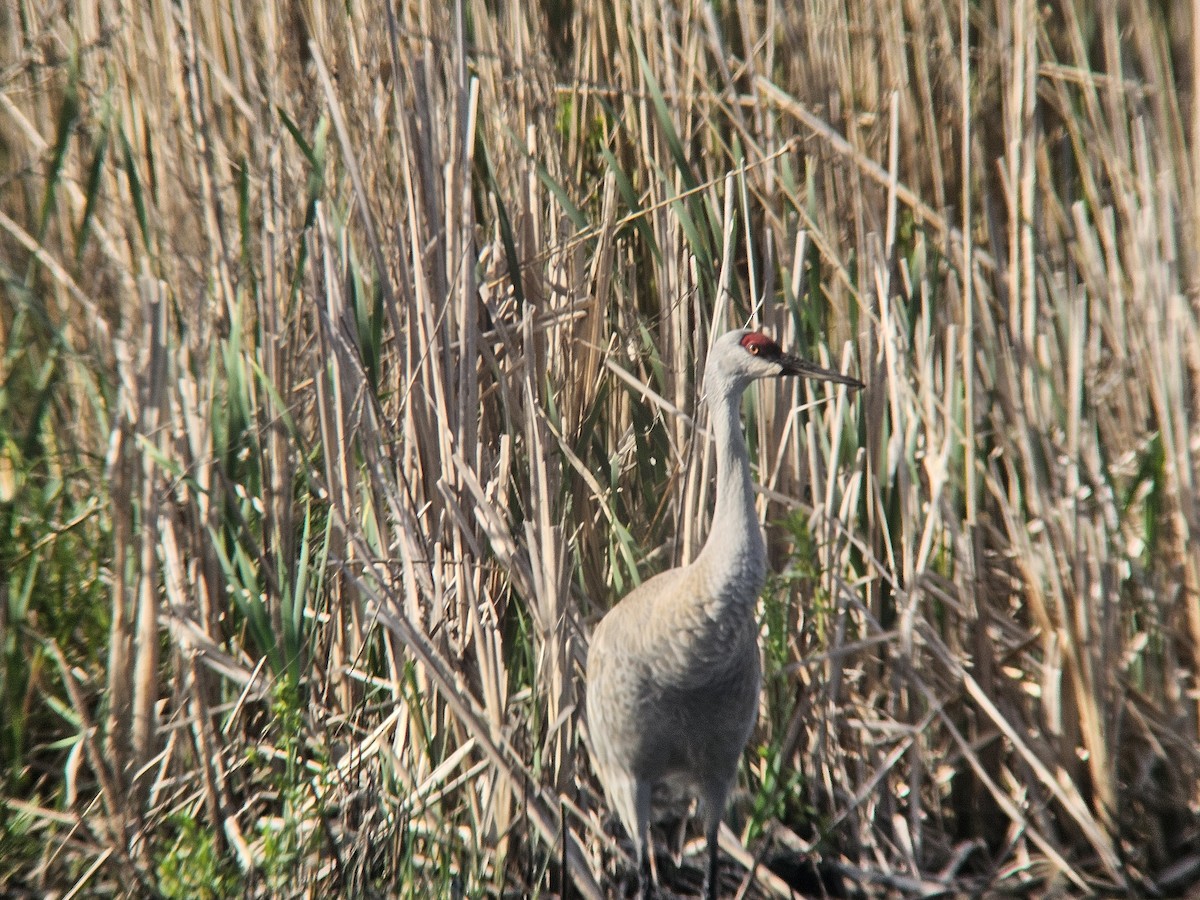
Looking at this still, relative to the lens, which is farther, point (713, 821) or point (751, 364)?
point (713, 821)

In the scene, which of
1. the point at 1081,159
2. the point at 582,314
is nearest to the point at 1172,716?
the point at 1081,159

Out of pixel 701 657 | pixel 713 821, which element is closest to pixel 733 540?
pixel 701 657

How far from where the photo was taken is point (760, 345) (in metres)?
2.91

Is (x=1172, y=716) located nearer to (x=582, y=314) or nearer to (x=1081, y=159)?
(x=1081, y=159)

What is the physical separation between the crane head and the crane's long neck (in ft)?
0.39

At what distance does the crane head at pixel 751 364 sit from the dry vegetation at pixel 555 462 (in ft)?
1.26

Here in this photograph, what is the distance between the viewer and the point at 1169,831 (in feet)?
10.7

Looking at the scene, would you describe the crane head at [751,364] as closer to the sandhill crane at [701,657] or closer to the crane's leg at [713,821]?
the sandhill crane at [701,657]

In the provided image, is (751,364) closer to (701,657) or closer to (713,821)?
(701,657)

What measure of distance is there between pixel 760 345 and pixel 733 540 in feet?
1.50

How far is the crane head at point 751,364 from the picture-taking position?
2.92 metres

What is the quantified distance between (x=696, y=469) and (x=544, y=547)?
62 centimetres

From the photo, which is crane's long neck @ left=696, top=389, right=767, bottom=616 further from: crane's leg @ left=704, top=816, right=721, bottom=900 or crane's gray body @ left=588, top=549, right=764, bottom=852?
crane's leg @ left=704, top=816, right=721, bottom=900

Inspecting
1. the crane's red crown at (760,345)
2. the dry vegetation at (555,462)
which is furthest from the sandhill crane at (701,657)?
the dry vegetation at (555,462)
